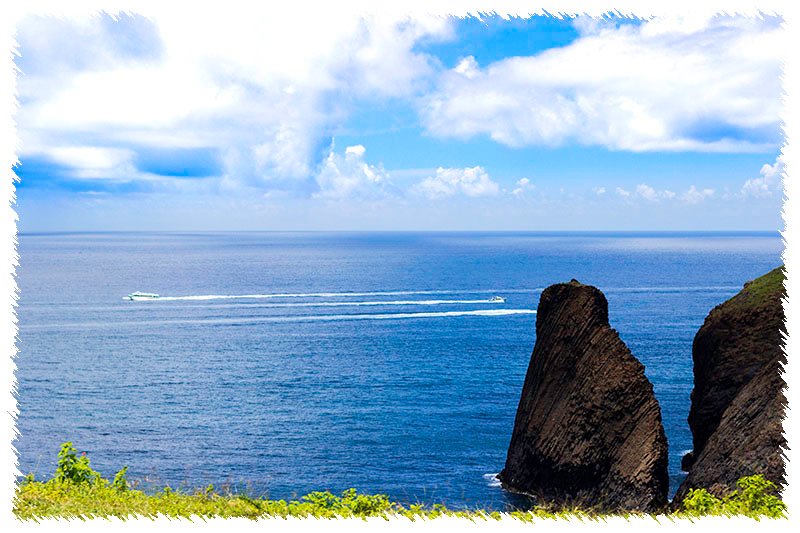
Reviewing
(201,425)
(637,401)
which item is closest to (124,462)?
(201,425)

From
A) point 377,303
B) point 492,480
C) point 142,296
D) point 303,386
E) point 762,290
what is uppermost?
point 762,290

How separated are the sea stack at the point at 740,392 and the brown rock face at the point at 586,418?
2.75 m

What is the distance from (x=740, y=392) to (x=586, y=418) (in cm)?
799

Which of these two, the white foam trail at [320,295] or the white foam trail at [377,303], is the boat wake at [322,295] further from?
the white foam trail at [377,303]

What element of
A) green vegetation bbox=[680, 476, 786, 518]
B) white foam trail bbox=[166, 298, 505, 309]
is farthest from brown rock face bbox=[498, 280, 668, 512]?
white foam trail bbox=[166, 298, 505, 309]

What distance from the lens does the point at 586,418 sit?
133 feet

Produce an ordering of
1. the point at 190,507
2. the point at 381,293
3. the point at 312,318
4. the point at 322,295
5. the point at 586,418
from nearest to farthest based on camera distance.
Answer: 1. the point at 190,507
2. the point at 586,418
3. the point at 312,318
4. the point at 322,295
5. the point at 381,293

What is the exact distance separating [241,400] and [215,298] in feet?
297

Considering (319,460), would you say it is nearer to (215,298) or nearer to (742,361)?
(742,361)

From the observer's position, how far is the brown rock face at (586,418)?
125 ft

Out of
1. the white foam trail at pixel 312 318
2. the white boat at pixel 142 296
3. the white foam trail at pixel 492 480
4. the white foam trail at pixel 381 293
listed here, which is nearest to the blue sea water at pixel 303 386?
the white foam trail at pixel 492 480

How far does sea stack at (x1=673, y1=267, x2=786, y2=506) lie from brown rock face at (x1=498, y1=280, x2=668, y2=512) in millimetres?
2745

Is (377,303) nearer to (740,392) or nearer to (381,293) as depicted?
(381,293)

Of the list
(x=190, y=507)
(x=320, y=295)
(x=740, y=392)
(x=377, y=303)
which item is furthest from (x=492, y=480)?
(x=320, y=295)
